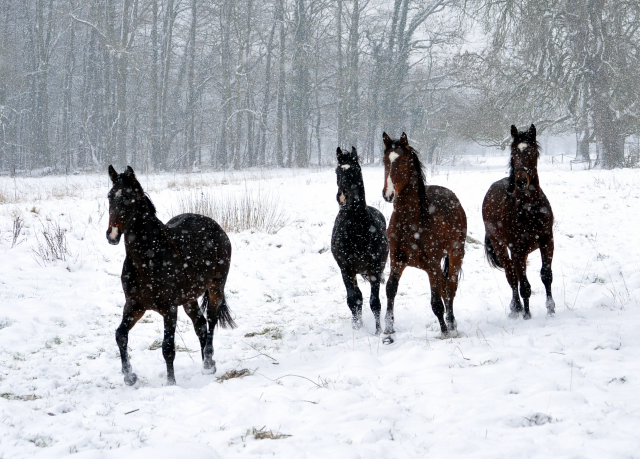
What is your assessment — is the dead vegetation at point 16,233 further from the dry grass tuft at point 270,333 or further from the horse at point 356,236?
the horse at point 356,236

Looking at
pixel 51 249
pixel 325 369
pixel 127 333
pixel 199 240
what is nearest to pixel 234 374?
pixel 325 369

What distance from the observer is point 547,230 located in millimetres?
5465

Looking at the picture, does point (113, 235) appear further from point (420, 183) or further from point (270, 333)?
point (420, 183)

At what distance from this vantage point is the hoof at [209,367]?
4914 millimetres

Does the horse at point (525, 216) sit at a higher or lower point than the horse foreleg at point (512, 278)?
higher

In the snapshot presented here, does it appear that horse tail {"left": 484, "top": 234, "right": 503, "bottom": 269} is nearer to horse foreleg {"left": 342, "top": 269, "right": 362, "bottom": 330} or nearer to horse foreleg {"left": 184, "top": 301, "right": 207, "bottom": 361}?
horse foreleg {"left": 342, "top": 269, "right": 362, "bottom": 330}

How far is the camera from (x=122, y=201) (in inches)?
170

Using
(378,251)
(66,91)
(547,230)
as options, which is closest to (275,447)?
(378,251)

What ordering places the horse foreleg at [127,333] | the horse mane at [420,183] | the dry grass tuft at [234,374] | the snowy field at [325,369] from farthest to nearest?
1. the horse mane at [420,183]
2. the dry grass tuft at [234,374]
3. the horse foreleg at [127,333]
4. the snowy field at [325,369]

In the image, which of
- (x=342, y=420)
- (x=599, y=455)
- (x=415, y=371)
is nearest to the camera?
(x=599, y=455)

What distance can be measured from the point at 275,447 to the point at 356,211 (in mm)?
3507

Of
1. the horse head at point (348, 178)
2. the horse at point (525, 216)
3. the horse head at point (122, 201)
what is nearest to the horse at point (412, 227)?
the horse head at point (348, 178)

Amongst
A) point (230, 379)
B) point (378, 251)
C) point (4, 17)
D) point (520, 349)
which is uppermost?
point (4, 17)

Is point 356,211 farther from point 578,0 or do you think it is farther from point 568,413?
point 578,0
